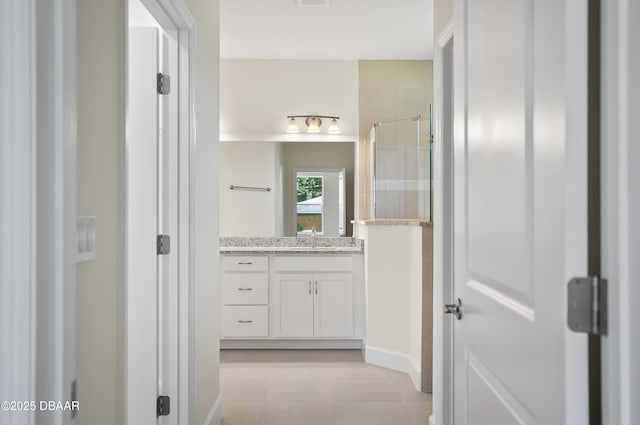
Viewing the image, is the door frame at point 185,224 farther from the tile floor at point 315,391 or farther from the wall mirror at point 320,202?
the wall mirror at point 320,202

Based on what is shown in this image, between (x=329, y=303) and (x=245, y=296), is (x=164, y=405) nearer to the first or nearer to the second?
(x=245, y=296)

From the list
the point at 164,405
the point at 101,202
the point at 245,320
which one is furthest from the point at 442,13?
the point at 245,320

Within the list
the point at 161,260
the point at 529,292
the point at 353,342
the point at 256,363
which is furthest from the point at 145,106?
the point at 353,342

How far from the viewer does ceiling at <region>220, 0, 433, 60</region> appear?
10.5ft

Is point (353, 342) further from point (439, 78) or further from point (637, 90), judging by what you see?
point (637, 90)

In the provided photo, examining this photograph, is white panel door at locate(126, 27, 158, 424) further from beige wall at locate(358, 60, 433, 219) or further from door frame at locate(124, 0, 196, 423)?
beige wall at locate(358, 60, 433, 219)

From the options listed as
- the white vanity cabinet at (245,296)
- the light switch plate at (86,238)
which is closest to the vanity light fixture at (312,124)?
the white vanity cabinet at (245,296)

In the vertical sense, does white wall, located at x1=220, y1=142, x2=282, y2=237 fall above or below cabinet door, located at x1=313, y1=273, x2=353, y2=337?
above

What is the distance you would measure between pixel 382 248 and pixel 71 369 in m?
3.00

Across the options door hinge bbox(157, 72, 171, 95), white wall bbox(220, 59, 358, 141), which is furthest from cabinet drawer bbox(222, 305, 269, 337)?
door hinge bbox(157, 72, 171, 95)

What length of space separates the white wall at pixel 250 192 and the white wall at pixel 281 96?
0.45ft

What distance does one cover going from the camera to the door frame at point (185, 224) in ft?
6.80

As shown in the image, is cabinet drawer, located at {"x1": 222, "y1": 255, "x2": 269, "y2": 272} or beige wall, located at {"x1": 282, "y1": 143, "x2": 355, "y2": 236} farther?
beige wall, located at {"x1": 282, "y1": 143, "x2": 355, "y2": 236}

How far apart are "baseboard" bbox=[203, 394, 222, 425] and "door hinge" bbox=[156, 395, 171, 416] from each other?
14.9 inches
